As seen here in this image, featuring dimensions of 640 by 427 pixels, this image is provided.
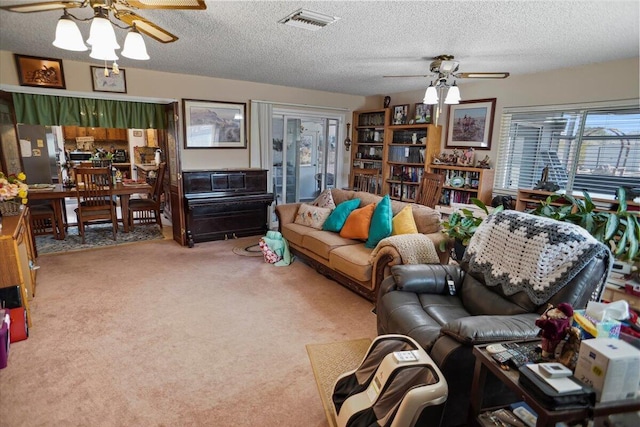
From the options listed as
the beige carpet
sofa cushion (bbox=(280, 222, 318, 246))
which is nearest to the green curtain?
the beige carpet

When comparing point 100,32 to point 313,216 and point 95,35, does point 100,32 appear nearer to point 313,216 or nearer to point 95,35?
point 95,35

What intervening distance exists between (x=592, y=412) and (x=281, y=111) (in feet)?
17.0

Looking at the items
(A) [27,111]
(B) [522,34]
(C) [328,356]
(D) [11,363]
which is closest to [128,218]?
(A) [27,111]

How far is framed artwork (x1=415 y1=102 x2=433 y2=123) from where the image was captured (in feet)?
16.4

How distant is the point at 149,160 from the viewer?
8.19 meters

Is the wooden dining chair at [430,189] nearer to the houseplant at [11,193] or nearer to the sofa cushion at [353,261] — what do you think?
the sofa cushion at [353,261]

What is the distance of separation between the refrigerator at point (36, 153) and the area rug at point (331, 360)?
5.32 metres

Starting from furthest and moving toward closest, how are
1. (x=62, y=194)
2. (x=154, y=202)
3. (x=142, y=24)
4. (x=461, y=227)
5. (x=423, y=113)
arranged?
(x=154, y=202)
(x=423, y=113)
(x=62, y=194)
(x=461, y=227)
(x=142, y=24)

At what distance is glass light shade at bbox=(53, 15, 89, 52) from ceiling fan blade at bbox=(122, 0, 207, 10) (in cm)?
30

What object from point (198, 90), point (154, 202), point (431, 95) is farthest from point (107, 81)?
point (431, 95)

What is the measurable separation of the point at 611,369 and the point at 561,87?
3.70 metres

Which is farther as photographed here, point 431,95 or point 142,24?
point 431,95

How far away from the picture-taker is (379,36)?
9.15ft

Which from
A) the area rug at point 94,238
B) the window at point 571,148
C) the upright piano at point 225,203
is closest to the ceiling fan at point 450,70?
the window at point 571,148
